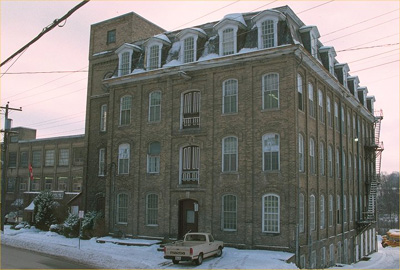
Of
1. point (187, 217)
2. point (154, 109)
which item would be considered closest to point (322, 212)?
point (187, 217)

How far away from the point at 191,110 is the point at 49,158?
33.2 metres

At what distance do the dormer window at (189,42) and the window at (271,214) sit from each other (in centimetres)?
996

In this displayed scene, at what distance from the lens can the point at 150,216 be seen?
27.9 m

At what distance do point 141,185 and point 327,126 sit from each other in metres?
13.1

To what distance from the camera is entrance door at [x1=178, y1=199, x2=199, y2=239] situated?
26.2 m

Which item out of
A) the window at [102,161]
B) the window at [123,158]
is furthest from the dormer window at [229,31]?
the window at [102,161]

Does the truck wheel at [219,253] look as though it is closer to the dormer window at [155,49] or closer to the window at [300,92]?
the window at [300,92]

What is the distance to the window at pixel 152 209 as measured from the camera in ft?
90.8

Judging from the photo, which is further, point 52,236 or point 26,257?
point 52,236

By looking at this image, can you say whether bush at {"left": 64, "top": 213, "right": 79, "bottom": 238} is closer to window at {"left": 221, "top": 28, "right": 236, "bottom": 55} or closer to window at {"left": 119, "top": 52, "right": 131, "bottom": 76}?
window at {"left": 119, "top": 52, "right": 131, "bottom": 76}

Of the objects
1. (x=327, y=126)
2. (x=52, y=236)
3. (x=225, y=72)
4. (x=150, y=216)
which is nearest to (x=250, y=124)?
(x=225, y=72)

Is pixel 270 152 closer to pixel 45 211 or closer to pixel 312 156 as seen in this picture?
pixel 312 156

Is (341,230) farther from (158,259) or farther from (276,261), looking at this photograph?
(158,259)

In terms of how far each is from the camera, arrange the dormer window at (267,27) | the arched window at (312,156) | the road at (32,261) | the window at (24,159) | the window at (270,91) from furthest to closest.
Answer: the window at (24,159), the arched window at (312,156), the dormer window at (267,27), the window at (270,91), the road at (32,261)
